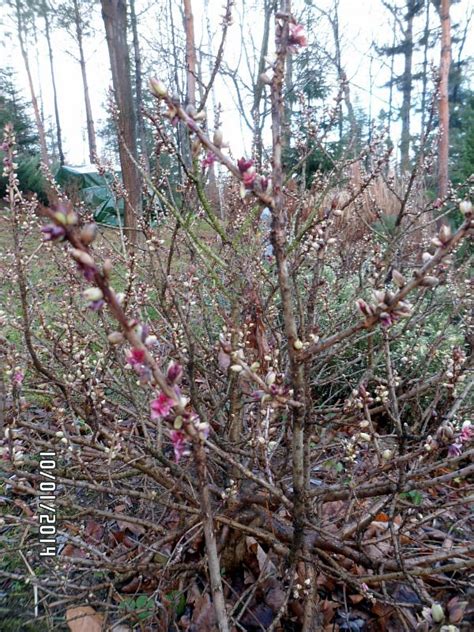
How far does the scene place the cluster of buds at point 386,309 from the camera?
2.16ft

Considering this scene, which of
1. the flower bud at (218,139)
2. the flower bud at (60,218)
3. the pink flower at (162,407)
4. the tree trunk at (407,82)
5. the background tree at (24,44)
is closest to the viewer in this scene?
the flower bud at (60,218)

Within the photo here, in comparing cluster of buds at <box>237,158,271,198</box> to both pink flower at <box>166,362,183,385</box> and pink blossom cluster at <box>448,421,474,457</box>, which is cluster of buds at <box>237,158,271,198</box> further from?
pink blossom cluster at <box>448,421,474,457</box>

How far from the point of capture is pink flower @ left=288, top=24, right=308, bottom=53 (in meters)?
0.78

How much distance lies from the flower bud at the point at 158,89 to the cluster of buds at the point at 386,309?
0.47 metres

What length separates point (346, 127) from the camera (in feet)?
63.7

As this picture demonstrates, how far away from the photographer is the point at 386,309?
2.17 ft

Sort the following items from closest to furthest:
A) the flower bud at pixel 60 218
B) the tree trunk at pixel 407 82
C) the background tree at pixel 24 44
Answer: the flower bud at pixel 60 218 → the background tree at pixel 24 44 → the tree trunk at pixel 407 82

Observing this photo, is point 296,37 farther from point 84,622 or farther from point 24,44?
point 24,44

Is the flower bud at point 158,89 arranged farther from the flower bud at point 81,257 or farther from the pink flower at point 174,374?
the pink flower at point 174,374

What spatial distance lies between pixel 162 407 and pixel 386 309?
377 millimetres

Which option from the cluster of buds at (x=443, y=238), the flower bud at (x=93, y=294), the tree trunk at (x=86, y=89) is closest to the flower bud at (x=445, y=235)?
the cluster of buds at (x=443, y=238)

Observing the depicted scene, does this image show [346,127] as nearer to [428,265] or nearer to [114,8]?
[114,8]

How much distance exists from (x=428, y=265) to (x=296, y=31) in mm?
505

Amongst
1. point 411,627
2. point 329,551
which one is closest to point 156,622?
point 329,551
